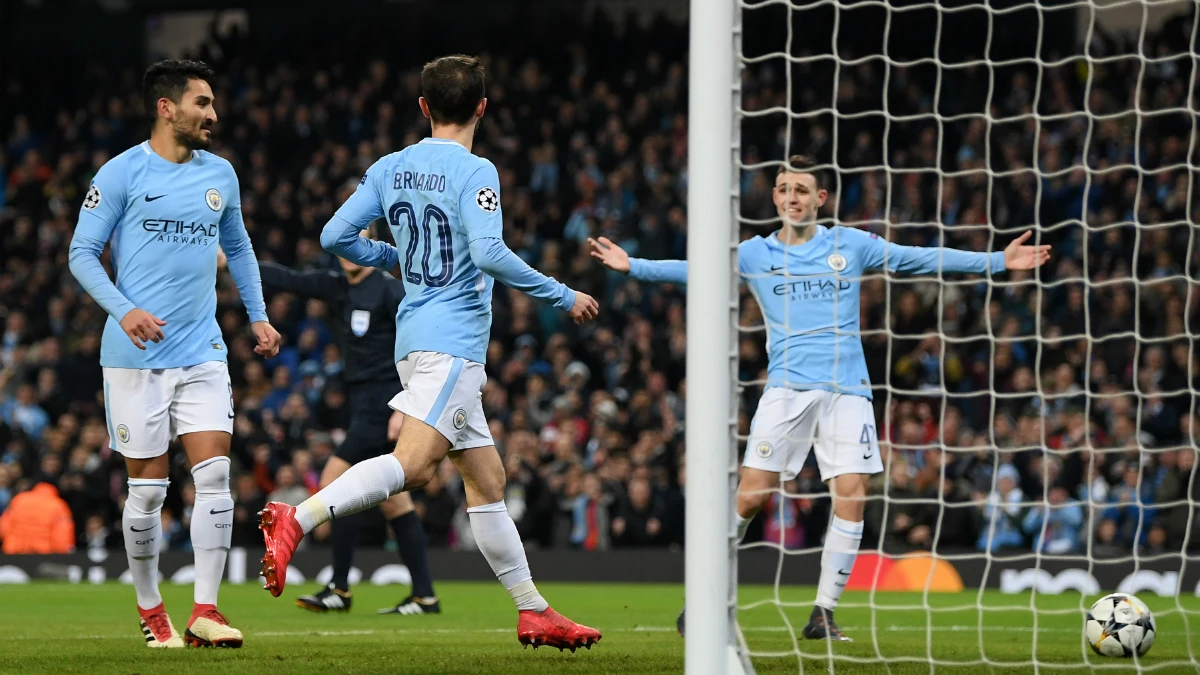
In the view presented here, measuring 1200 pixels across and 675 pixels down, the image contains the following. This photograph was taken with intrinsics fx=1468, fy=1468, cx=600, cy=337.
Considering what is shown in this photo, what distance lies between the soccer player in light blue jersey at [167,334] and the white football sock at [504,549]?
1189 mm

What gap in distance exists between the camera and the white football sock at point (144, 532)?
6168 millimetres

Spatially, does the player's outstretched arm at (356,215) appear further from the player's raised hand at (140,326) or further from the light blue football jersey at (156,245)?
the light blue football jersey at (156,245)

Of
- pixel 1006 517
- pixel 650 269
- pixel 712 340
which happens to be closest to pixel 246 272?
pixel 650 269

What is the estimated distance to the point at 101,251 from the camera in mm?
5988

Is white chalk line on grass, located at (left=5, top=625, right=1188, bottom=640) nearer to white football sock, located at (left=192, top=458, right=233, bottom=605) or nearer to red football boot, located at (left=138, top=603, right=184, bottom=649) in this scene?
red football boot, located at (left=138, top=603, right=184, bottom=649)

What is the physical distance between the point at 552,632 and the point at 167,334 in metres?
2.08

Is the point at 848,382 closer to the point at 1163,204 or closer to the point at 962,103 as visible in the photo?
the point at 1163,204

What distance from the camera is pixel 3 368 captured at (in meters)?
17.6

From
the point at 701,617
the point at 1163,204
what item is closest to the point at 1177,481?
the point at 1163,204

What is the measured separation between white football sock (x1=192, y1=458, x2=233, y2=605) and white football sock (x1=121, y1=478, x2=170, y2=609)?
0.16 metres

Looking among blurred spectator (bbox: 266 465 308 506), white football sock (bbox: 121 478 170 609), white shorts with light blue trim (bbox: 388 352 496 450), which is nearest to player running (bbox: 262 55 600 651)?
white shorts with light blue trim (bbox: 388 352 496 450)

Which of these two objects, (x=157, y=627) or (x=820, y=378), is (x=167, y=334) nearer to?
(x=157, y=627)

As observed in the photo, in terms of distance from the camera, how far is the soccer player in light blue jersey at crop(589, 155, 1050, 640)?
719cm

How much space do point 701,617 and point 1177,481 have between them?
1014 cm
